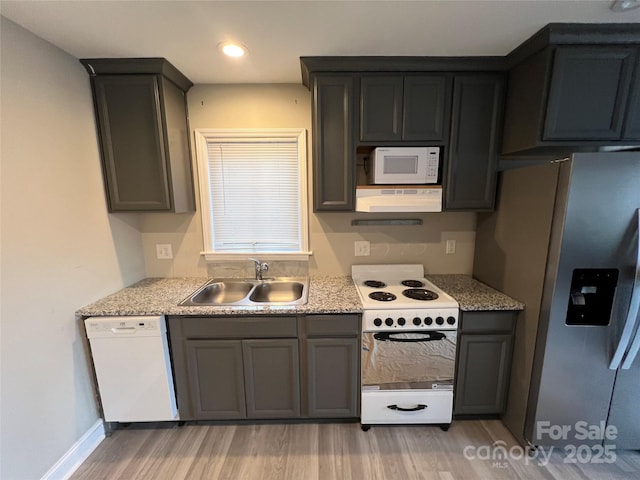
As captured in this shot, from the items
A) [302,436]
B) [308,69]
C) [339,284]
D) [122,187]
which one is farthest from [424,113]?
[302,436]

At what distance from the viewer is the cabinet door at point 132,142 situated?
1849 millimetres

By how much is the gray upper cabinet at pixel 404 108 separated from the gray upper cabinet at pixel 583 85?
48 centimetres

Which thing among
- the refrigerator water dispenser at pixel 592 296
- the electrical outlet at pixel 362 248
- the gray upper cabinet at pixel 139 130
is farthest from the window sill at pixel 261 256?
the refrigerator water dispenser at pixel 592 296

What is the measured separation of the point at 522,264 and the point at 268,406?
6.40ft

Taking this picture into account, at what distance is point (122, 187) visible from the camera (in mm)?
1974

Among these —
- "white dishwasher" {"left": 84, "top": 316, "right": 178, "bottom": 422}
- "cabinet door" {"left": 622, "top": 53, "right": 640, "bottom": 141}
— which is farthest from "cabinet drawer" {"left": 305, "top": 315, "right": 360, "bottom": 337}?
"cabinet door" {"left": 622, "top": 53, "right": 640, "bottom": 141}

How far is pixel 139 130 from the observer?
74.9 inches

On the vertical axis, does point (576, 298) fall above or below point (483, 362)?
above

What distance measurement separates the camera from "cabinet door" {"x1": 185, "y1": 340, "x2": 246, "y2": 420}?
1.82m

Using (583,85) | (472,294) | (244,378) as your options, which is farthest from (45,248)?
(583,85)

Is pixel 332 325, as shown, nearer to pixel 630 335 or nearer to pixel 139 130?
pixel 630 335

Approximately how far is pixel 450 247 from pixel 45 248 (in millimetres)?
2812

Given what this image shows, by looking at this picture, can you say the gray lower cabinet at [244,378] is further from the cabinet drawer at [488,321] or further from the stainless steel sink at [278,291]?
the cabinet drawer at [488,321]

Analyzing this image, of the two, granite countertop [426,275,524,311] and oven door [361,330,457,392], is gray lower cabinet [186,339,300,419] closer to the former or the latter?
oven door [361,330,457,392]
